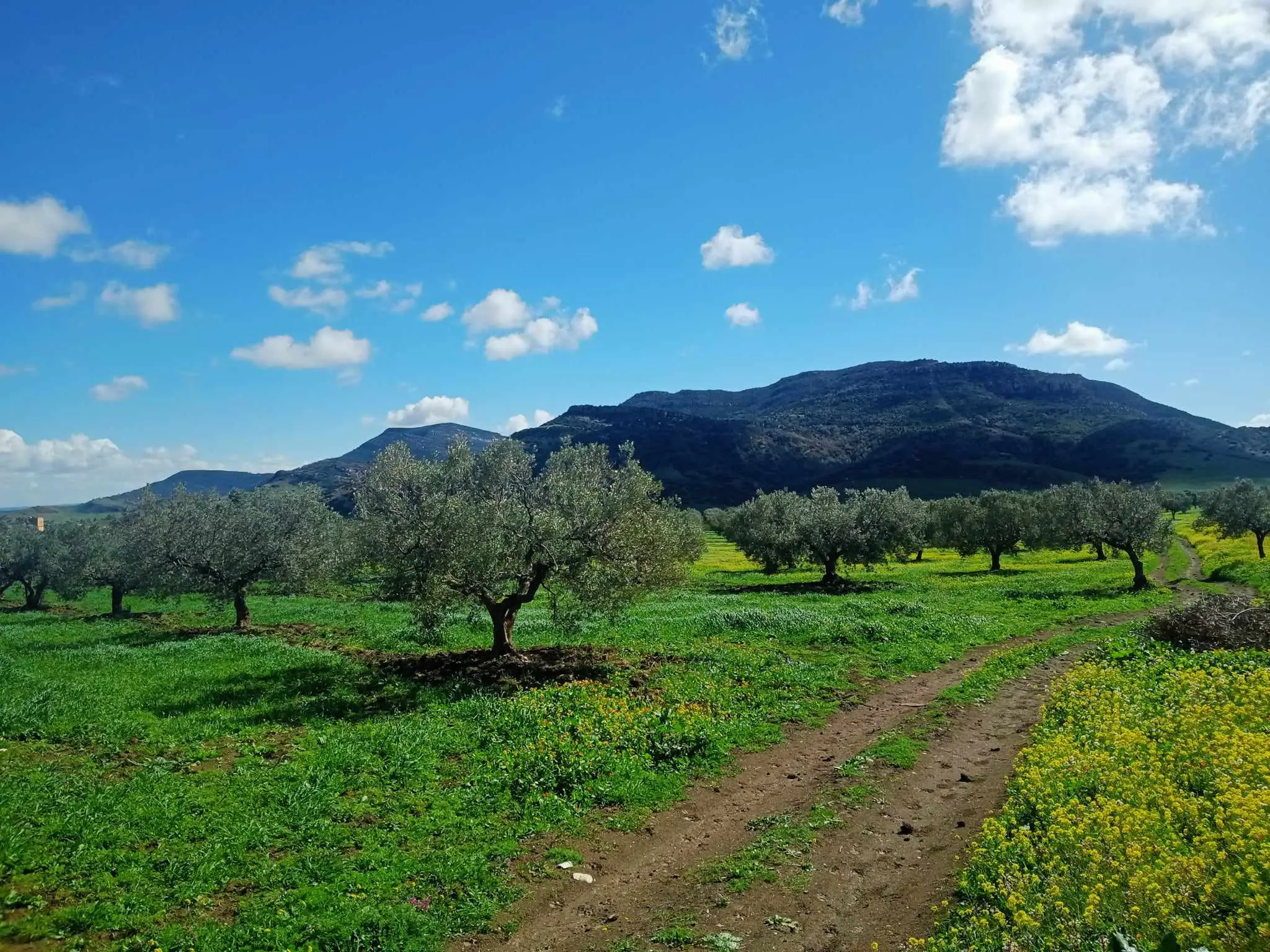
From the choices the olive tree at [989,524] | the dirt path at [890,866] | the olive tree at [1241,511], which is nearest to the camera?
the dirt path at [890,866]

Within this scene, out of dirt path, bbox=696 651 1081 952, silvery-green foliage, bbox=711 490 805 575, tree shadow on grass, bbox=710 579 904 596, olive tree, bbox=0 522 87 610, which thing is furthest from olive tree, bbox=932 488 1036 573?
olive tree, bbox=0 522 87 610

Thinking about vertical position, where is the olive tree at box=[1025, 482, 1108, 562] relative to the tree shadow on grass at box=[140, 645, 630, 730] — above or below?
above

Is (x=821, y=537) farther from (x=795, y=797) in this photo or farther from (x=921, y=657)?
(x=795, y=797)

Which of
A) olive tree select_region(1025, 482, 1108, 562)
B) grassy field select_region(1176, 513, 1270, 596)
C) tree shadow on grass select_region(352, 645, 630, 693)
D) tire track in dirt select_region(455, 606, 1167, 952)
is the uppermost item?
olive tree select_region(1025, 482, 1108, 562)

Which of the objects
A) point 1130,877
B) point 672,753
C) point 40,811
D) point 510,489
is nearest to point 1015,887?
point 1130,877

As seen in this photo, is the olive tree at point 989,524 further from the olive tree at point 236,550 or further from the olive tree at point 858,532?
the olive tree at point 236,550

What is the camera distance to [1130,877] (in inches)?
311

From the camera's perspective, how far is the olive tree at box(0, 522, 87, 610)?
55438 mm

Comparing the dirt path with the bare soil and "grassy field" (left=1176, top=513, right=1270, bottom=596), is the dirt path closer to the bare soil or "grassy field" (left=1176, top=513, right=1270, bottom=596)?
the bare soil

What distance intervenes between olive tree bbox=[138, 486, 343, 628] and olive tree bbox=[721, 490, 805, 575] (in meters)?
37.5

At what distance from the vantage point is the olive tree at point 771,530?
5875 cm

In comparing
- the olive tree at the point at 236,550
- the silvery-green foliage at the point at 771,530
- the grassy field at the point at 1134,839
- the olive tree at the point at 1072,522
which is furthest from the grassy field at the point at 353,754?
the silvery-green foliage at the point at 771,530

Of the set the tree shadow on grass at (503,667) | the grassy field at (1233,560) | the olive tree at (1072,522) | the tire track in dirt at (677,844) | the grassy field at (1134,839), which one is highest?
the olive tree at (1072,522)

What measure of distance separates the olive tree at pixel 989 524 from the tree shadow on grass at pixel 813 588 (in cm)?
2470
